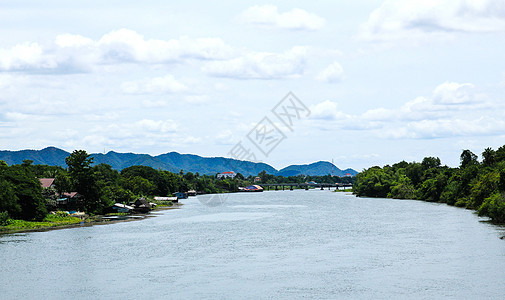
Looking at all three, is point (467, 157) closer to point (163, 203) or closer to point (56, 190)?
point (163, 203)

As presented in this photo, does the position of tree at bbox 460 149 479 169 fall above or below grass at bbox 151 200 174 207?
above

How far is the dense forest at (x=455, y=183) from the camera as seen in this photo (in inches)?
3093

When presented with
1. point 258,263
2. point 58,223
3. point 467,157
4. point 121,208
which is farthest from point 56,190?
point 467,157

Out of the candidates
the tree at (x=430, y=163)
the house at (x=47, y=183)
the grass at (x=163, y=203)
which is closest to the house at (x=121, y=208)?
the house at (x=47, y=183)

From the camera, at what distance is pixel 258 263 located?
151 ft

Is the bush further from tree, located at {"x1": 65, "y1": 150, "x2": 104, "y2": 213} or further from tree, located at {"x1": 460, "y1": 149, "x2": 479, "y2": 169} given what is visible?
tree, located at {"x1": 460, "y1": 149, "x2": 479, "y2": 169}

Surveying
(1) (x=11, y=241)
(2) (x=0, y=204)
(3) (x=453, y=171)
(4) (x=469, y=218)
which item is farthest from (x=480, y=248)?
(3) (x=453, y=171)

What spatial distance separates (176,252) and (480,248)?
27996mm

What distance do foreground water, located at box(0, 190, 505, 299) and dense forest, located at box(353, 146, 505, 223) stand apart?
679cm

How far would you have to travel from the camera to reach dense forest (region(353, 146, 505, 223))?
3093 inches

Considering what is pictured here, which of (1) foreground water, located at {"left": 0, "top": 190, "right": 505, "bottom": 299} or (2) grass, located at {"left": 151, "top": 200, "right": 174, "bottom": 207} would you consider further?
(2) grass, located at {"left": 151, "top": 200, "right": 174, "bottom": 207}

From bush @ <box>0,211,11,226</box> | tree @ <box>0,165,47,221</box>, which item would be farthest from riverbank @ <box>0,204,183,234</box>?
tree @ <box>0,165,47,221</box>

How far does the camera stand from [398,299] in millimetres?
33469

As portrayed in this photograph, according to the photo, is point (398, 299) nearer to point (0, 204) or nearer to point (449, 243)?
point (449, 243)
